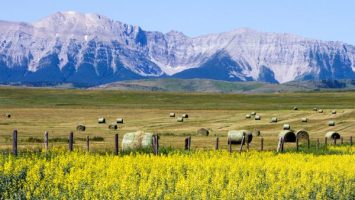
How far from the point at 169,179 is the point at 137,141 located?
61.7ft

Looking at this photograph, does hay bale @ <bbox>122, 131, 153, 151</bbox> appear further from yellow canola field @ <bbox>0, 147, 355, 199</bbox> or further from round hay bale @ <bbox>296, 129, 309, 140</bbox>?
round hay bale @ <bbox>296, 129, 309, 140</bbox>

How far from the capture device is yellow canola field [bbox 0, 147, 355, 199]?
696 inches

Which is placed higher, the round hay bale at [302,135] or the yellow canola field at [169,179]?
the yellow canola field at [169,179]

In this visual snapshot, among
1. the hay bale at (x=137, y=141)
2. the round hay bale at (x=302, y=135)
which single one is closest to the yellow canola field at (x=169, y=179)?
the hay bale at (x=137, y=141)

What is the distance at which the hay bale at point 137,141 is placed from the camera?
129ft

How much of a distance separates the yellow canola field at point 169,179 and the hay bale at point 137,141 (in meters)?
11.7

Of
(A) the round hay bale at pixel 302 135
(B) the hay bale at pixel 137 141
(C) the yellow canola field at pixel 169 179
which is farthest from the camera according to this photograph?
(A) the round hay bale at pixel 302 135

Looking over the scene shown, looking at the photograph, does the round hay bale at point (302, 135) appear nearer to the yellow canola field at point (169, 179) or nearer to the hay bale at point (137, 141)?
the hay bale at point (137, 141)

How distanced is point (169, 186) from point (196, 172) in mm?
3555

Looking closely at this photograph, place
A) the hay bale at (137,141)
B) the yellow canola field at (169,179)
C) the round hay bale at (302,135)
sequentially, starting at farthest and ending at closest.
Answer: the round hay bale at (302,135) < the hay bale at (137,141) < the yellow canola field at (169,179)

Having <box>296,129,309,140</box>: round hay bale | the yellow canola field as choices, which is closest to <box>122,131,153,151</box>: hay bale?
the yellow canola field

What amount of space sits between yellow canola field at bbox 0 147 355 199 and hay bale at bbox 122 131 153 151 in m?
11.7

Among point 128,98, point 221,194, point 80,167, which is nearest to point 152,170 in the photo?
point 80,167

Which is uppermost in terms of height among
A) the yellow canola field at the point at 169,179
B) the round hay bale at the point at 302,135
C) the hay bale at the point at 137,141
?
the yellow canola field at the point at 169,179
